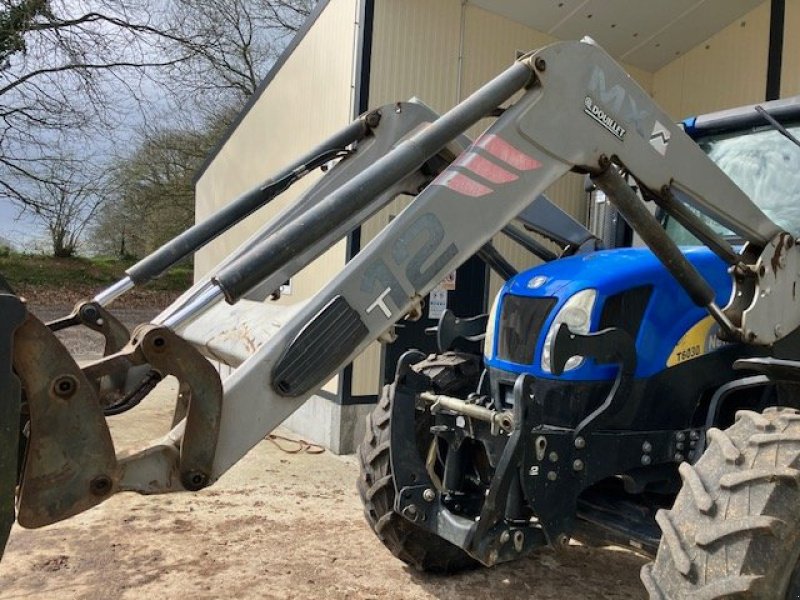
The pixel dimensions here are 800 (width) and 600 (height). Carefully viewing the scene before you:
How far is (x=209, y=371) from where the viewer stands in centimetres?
215

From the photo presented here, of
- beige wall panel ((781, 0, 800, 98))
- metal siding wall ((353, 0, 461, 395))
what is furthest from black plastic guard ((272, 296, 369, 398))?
beige wall panel ((781, 0, 800, 98))

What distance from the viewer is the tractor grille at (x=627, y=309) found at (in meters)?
3.16

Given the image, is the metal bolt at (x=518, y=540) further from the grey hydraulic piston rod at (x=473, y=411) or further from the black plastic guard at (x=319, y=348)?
the black plastic guard at (x=319, y=348)

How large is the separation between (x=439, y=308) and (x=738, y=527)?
5.72 metres

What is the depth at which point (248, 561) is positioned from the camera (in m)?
4.34

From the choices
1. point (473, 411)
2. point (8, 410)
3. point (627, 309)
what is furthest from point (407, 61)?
point (8, 410)

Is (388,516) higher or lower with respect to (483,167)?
lower

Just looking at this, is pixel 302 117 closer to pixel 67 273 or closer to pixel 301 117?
pixel 301 117

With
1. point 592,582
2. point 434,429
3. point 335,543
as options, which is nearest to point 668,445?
point 434,429

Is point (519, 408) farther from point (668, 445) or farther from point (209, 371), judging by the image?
point (209, 371)

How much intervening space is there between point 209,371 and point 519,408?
125 cm

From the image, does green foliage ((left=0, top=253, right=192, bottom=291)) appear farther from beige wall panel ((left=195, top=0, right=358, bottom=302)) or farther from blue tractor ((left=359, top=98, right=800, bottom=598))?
blue tractor ((left=359, top=98, right=800, bottom=598))

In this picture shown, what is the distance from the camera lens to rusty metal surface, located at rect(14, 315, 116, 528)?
1.92m

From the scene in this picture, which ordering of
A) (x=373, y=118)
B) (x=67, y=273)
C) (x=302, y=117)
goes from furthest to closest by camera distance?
1. (x=67, y=273)
2. (x=302, y=117)
3. (x=373, y=118)
